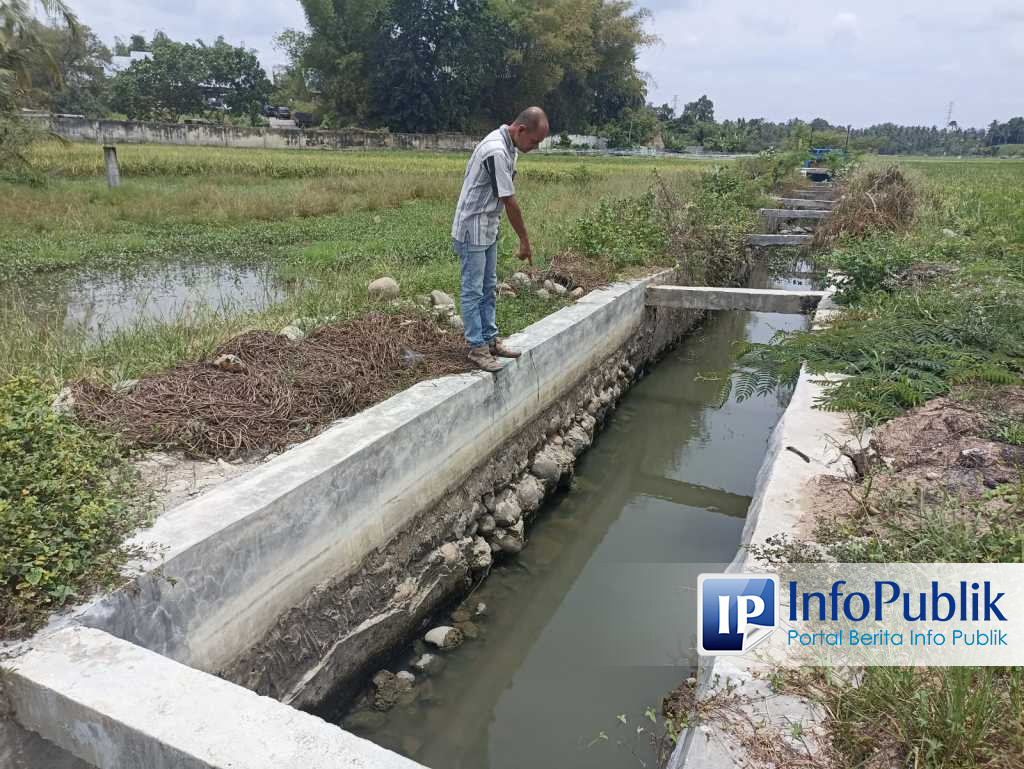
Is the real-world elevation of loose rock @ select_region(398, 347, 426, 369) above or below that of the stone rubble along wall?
above

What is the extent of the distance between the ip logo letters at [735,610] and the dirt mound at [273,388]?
7.40 feet

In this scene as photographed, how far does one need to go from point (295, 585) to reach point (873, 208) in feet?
37.2

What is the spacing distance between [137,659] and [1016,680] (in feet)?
8.33

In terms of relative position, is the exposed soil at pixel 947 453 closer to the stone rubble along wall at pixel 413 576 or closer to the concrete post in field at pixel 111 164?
the stone rubble along wall at pixel 413 576

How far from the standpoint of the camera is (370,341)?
4.96 metres

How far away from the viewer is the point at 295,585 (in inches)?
128

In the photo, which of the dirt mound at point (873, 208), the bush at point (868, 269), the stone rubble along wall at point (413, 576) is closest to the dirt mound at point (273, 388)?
the stone rubble along wall at point (413, 576)

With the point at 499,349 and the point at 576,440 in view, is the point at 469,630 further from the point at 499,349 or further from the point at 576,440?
the point at 576,440

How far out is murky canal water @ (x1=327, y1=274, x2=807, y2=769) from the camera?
3414 millimetres

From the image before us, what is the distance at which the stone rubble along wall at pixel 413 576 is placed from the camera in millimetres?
3232

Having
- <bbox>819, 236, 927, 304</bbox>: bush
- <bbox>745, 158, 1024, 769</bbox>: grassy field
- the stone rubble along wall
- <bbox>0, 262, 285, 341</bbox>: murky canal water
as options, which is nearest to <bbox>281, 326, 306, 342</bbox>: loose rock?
<bbox>0, 262, 285, 341</bbox>: murky canal water

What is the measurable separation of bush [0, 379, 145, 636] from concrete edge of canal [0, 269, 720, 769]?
0.10m

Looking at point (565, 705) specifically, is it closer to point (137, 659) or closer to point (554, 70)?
point (137, 659)

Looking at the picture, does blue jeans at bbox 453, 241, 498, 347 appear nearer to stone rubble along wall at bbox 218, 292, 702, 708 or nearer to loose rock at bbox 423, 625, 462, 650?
stone rubble along wall at bbox 218, 292, 702, 708
